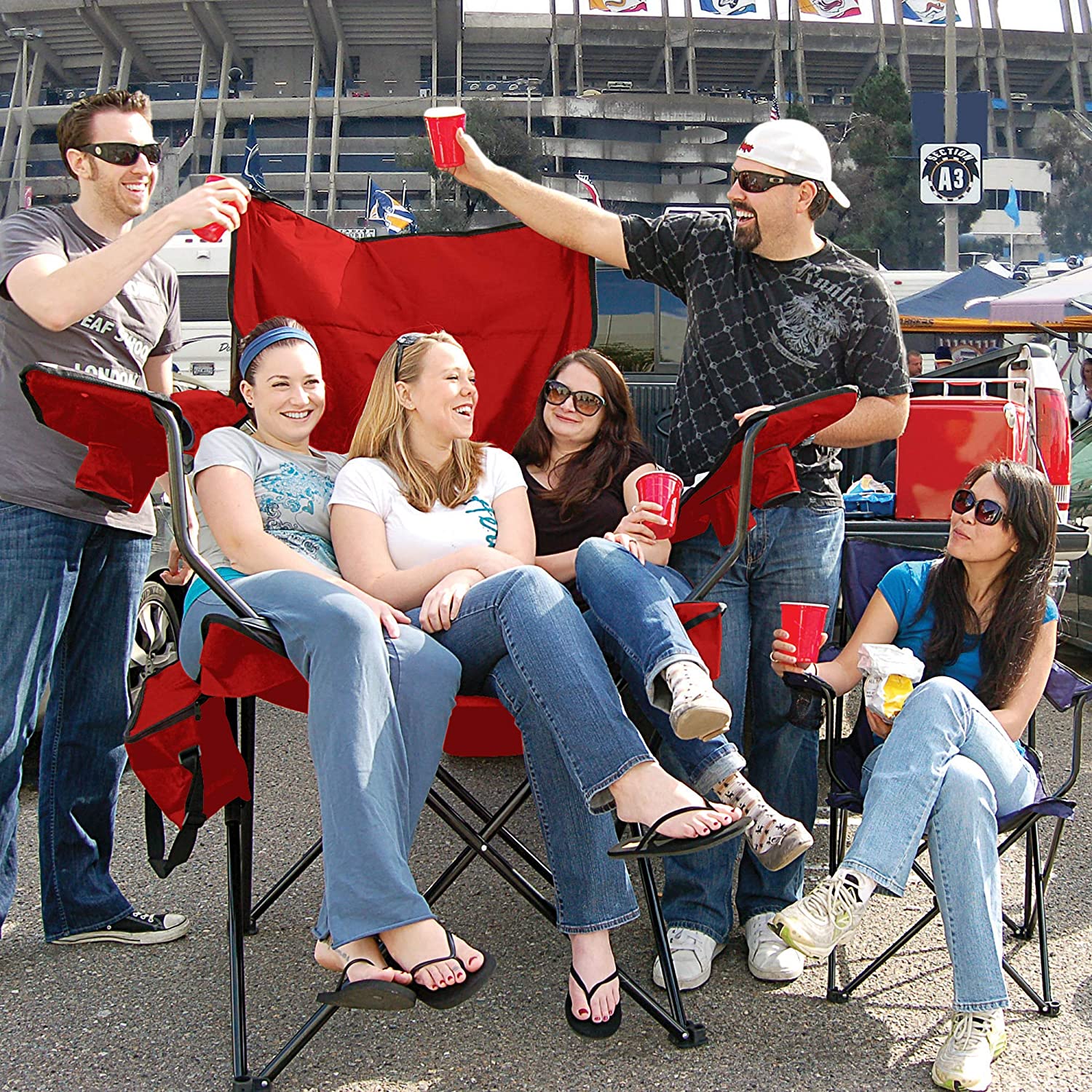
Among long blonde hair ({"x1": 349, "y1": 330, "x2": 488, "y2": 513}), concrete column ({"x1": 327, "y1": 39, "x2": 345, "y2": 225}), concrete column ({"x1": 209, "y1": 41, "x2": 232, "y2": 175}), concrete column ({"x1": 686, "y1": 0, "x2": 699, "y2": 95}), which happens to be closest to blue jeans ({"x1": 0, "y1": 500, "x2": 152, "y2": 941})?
long blonde hair ({"x1": 349, "y1": 330, "x2": 488, "y2": 513})

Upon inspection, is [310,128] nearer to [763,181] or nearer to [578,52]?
[578,52]

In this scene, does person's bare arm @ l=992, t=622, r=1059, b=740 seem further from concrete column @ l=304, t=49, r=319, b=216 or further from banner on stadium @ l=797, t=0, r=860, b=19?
banner on stadium @ l=797, t=0, r=860, b=19

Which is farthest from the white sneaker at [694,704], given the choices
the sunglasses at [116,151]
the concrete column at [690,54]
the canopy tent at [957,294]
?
the concrete column at [690,54]

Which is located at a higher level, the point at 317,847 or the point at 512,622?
the point at 512,622

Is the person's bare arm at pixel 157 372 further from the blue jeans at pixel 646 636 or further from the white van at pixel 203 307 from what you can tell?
the white van at pixel 203 307

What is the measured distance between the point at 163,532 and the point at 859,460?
3.07 meters

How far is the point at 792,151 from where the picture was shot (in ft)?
8.95

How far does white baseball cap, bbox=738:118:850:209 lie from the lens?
8.93 ft

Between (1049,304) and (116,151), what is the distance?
1044 centimetres

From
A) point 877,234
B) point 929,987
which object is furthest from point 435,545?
point 877,234

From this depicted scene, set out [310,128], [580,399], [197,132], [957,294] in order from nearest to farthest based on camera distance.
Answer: [580,399], [957,294], [310,128], [197,132]

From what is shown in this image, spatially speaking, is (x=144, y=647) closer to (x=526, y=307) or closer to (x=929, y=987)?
(x=526, y=307)

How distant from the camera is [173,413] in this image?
217cm

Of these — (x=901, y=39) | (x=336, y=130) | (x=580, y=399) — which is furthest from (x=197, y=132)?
(x=580, y=399)
